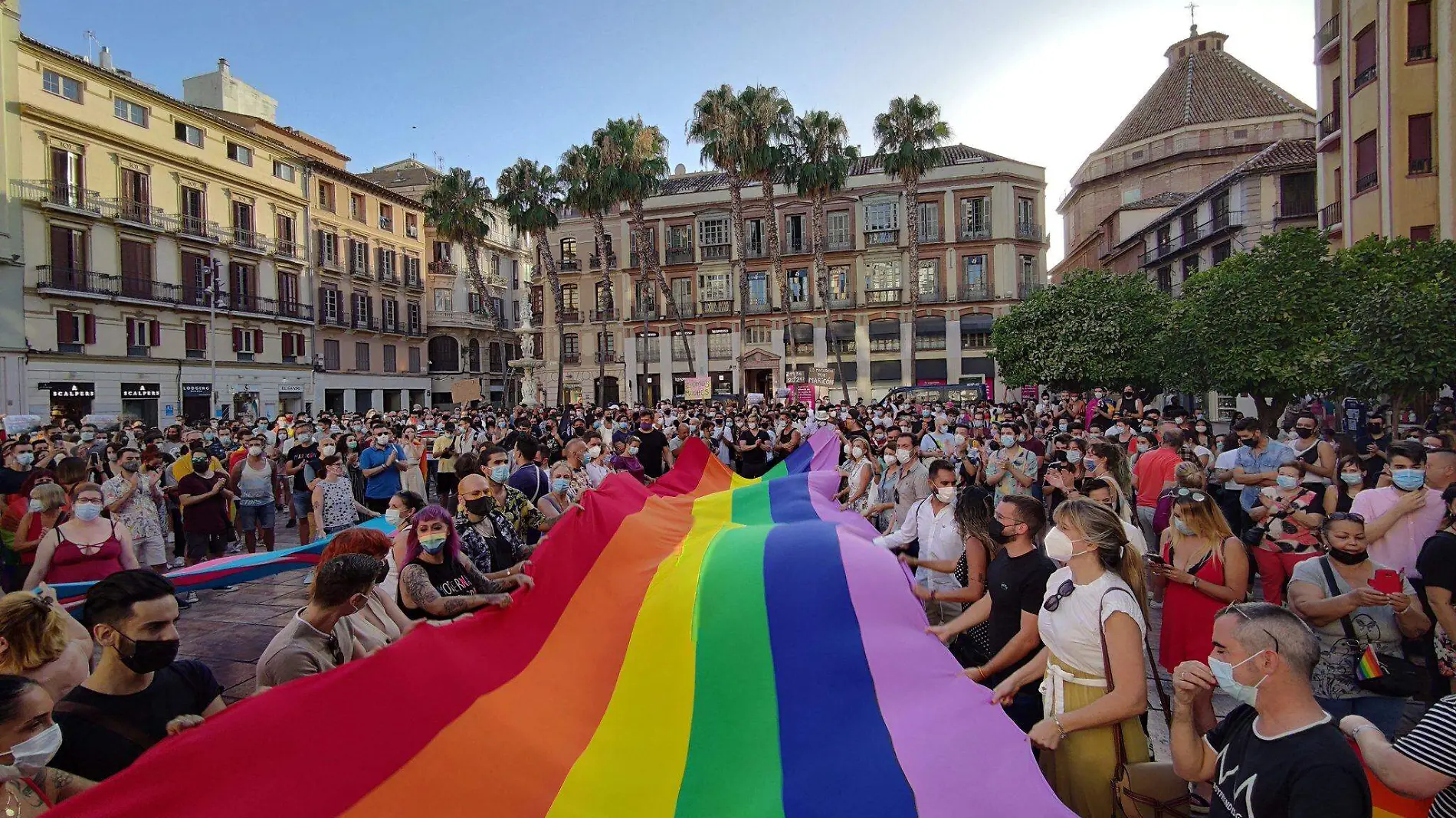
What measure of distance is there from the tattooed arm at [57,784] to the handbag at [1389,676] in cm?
548

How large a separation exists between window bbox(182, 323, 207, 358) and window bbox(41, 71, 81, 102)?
10.2 m

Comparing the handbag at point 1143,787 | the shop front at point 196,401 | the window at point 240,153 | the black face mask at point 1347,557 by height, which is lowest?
the handbag at point 1143,787

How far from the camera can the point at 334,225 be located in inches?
1761

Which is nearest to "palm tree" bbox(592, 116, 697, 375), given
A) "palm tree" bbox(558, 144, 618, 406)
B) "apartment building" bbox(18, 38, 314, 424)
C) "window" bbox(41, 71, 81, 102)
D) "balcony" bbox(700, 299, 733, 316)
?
"palm tree" bbox(558, 144, 618, 406)

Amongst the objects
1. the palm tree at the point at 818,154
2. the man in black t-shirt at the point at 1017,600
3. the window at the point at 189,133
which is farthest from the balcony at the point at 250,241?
the man in black t-shirt at the point at 1017,600

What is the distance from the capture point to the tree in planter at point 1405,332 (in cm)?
1269

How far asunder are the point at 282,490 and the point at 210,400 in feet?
89.6

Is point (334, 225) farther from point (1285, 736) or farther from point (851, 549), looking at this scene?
point (1285, 736)

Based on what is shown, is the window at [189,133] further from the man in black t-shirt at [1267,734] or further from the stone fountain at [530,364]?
the man in black t-shirt at [1267,734]

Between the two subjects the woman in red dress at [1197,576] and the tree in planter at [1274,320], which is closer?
the woman in red dress at [1197,576]

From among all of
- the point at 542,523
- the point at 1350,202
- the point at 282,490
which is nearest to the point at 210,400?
the point at 282,490

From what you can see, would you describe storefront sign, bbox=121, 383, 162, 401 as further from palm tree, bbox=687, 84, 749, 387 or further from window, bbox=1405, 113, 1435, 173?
window, bbox=1405, 113, 1435, 173

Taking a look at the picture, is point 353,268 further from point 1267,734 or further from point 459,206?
point 1267,734

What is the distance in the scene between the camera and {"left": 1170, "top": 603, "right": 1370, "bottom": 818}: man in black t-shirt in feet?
7.19
